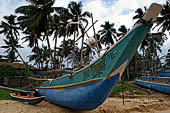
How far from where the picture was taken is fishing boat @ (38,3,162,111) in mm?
3791

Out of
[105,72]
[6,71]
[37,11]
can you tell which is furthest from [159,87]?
[6,71]

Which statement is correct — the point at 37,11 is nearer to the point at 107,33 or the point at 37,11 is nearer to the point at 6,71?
the point at 6,71

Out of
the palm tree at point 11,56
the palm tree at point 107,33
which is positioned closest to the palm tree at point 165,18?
the palm tree at point 107,33

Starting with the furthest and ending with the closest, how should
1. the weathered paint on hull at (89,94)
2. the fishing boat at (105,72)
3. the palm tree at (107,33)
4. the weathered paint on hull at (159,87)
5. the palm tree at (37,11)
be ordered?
the palm tree at (107,33)
the palm tree at (37,11)
the weathered paint on hull at (159,87)
the weathered paint on hull at (89,94)
the fishing boat at (105,72)

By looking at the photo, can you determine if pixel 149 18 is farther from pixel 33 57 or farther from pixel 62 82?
pixel 33 57

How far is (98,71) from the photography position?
4457 mm

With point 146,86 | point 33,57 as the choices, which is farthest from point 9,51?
point 146,86

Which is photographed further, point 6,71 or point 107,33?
point 107,33

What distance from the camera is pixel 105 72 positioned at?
14.0 feet

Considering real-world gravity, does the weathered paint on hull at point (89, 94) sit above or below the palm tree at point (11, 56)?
below

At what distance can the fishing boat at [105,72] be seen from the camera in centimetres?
379

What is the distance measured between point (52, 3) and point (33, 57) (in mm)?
25032

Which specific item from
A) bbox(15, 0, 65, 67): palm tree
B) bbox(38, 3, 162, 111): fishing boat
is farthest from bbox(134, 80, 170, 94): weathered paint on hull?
bbox(15, 0, 65, 67): palm tree

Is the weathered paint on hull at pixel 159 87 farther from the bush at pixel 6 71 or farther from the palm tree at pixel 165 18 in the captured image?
the bush at pixel 6 71
